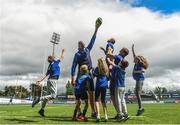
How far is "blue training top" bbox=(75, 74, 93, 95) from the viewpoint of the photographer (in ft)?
36.7

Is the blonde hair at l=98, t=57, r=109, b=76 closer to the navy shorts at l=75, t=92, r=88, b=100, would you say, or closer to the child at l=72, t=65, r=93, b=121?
the child at l=72, t=65, r=93, b=121

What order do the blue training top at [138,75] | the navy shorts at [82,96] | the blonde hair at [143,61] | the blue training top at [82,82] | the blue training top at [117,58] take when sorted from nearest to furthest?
the blue training top at [82,82], the navy shorts at [82,96], the blue training top at [117,58], the blonde hair at [143,61], the blue training top at [138,75]

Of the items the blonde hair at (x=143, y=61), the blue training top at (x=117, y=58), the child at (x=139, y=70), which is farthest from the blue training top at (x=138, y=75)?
the blue training top at (x=117, y=58)

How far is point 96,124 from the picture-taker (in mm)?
9938

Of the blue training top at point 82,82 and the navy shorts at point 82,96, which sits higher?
the blue training top at point 82,82

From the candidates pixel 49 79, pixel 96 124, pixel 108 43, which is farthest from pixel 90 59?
pixel 96 124

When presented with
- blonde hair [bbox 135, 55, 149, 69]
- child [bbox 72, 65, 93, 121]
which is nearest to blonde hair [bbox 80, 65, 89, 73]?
child [bbox 72, 65, 93, 121]

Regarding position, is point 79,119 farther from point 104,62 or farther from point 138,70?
point 138,70

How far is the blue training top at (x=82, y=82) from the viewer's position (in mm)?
11180

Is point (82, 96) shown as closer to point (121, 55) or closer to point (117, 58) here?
→ point (117, 58)

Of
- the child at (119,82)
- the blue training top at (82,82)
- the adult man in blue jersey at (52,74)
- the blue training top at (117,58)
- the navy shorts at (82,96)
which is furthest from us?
the adult man in blue jersey at (52,74)

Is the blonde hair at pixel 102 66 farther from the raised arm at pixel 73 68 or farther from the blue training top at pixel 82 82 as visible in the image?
the raised arm at pixel 73 68

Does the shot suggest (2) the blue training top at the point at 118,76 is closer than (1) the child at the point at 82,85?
No

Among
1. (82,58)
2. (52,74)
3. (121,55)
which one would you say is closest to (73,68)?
(82,58)
